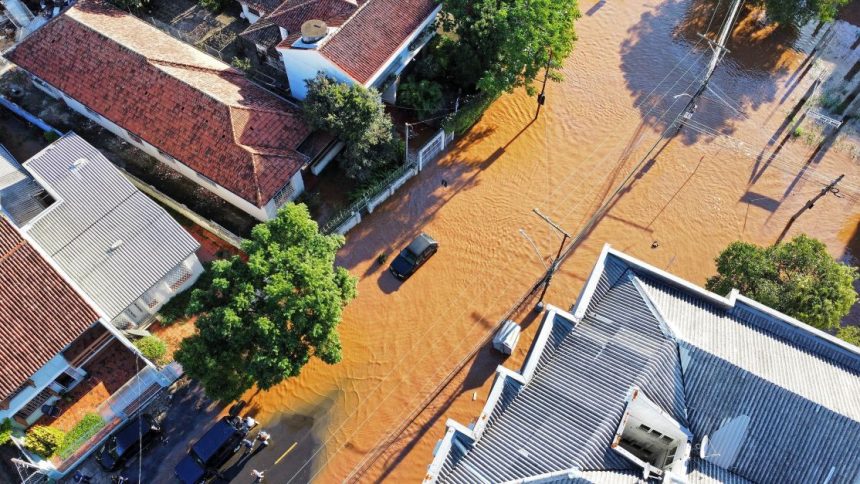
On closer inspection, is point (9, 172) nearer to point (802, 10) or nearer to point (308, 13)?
point (308, 13)

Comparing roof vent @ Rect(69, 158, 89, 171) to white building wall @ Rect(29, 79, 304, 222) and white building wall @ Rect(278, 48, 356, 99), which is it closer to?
white building wall @ Rect(29, 79, 304, 222)

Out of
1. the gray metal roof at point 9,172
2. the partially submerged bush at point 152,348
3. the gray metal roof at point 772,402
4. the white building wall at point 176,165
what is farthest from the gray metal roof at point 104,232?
the gray metal roof at point 772,402

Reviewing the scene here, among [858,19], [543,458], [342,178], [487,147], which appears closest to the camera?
[543,458]

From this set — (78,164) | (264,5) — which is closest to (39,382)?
(78,164)

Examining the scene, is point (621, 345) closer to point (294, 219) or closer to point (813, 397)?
point (813, 397)

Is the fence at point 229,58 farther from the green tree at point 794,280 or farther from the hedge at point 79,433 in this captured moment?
the green tree at point 794,280

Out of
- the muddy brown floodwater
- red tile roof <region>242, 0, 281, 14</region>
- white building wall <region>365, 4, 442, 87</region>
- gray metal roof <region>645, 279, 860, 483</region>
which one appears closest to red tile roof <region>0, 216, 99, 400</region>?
the muddy brown floodwater

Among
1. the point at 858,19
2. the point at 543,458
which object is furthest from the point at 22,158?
the point at 858,19
